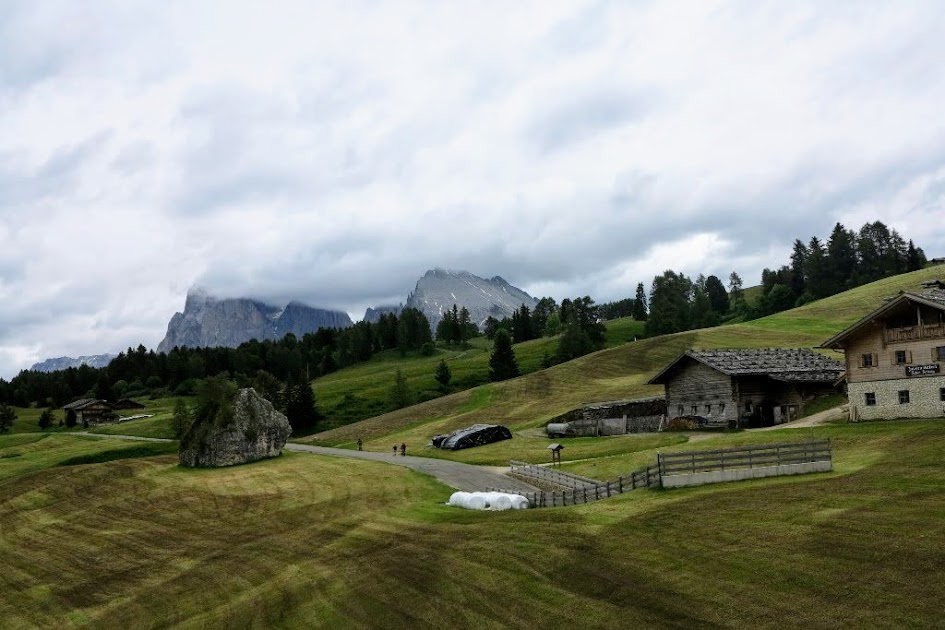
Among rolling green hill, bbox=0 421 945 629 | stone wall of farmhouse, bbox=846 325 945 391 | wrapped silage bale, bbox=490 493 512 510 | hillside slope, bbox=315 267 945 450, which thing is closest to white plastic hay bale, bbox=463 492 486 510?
wrapped silage bale, bbox=490 493 512 510

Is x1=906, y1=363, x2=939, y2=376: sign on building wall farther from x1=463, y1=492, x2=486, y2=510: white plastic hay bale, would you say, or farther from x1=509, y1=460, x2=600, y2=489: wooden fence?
x1=463, y1=492, x2=486, y2=510: white plastic hay bale

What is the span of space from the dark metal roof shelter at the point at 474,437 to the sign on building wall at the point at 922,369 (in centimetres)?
3547

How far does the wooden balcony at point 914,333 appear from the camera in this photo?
160ft

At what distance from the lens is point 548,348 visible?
169 metres

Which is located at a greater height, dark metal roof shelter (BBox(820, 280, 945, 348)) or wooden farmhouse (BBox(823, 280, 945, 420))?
dark metal roof shelter (BBox(820, 280, 945, 348))

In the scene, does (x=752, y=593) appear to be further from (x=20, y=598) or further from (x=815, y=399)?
(x=815, y=399)

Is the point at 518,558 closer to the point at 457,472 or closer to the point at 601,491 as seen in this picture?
the point at 601,491

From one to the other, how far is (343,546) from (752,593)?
1714cm

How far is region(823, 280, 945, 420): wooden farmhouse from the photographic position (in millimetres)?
48625

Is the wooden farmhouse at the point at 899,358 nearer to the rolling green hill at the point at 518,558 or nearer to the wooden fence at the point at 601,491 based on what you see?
the rolling green hill at the point at 518,558

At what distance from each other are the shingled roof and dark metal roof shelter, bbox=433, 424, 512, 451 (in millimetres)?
15730

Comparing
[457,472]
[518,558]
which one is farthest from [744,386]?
[518,558]

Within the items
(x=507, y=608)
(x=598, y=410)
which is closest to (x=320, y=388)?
(x=598, y=410)

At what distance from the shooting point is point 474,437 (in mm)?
70750
